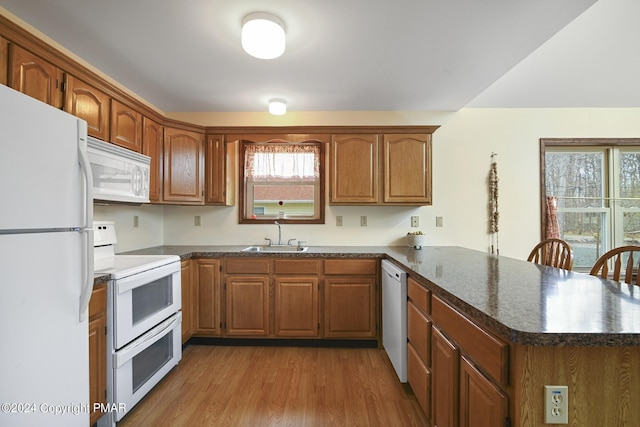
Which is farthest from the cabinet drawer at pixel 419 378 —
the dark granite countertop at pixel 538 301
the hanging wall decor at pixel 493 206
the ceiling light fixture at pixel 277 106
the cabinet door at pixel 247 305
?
the ceiling light fixture at pixel 277 106

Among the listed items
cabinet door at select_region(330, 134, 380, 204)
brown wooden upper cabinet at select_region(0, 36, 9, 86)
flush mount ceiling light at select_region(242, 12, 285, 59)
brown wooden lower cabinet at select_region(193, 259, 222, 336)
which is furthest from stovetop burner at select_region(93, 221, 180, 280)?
cabinet door at select_region(330, 134, 380, 204)

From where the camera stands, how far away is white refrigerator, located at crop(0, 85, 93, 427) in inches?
39.9

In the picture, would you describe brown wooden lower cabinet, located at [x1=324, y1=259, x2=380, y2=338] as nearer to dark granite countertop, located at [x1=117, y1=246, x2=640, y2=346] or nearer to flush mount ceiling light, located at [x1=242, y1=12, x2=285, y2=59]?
dark granite countertop, located at [x1=117, y1=246, x2=640, y2=346]

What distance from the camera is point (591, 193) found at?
319 cm

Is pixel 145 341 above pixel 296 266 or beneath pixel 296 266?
beneath

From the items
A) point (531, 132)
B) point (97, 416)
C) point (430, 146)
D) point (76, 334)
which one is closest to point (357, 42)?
point (430, 146)

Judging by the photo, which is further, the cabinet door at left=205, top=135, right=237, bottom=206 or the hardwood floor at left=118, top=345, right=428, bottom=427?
the cabinet door at left=205, top=135, right=237, bottom=206

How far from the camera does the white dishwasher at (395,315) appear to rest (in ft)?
6.33

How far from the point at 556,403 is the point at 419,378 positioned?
95cm

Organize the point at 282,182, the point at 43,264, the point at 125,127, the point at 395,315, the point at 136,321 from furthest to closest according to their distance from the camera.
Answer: the point at 282,182, the point at 125,127, the point at 395,315, the point at 136,321, the point at 43,264

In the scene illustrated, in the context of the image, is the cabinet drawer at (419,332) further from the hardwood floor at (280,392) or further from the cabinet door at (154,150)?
the cabinet door at (154,150)

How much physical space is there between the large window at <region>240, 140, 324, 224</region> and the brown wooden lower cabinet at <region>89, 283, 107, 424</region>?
174 cm

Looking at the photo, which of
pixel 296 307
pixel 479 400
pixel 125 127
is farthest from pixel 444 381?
pixel 125 127

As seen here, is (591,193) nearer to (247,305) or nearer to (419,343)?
(419,343)
